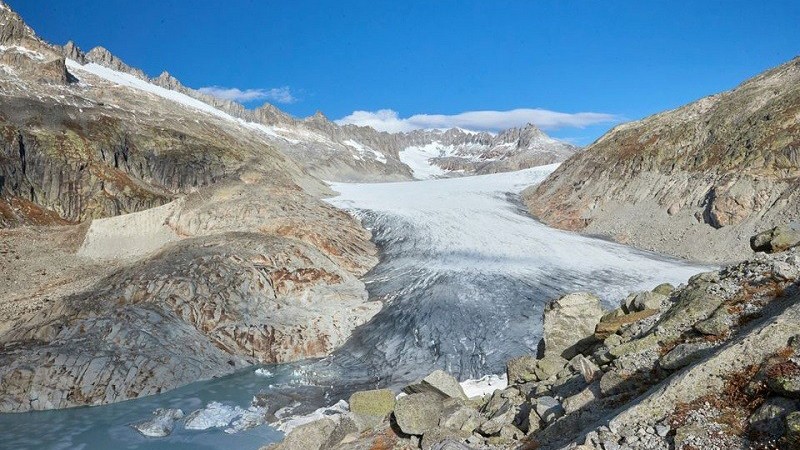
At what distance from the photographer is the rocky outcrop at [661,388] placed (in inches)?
245

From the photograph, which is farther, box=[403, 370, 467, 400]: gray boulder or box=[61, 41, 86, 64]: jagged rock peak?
box=[61, 41, 86, 64]: jagged rock peak

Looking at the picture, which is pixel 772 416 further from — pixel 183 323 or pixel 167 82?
pixel 167 82

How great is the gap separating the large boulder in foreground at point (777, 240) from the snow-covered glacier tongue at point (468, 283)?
11730 millimetres

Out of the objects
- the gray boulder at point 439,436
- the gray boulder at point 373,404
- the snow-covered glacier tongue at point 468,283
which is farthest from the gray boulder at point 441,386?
the snow-covered glacier tongue at point 468,283

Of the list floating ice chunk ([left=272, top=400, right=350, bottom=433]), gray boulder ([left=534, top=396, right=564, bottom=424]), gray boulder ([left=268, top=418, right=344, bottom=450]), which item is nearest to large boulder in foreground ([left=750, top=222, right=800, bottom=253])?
gray boulder ([left=534, top=396, right=564, bottom=424])

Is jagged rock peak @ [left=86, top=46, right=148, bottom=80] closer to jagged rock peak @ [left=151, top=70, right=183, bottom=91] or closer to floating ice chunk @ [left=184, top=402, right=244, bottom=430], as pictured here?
jagged rock peak @ [left=151, top=70, right=183, bottom=91]

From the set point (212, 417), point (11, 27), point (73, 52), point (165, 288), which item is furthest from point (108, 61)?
point (212, 417)

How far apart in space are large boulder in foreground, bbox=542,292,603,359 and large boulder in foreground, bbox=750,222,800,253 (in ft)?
13.0

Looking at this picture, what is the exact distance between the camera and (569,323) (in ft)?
45.0

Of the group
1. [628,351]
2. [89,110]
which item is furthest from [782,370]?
[89,110]

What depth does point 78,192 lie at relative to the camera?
69.4m

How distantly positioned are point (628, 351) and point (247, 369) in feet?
56.8

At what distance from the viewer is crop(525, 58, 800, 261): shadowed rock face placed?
111 ft

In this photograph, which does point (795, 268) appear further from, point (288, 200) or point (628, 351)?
point (288, 200)
